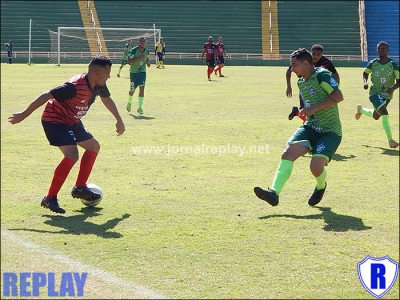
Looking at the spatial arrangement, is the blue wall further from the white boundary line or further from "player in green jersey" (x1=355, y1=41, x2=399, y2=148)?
the white boundary line

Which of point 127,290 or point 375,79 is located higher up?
point 375,79

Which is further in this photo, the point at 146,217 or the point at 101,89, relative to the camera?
the point at 101,89

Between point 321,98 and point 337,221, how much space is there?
64.2 inches

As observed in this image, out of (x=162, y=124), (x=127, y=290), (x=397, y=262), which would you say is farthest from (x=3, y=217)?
(x=162, y=124)

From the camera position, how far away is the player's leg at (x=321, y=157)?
298 inches

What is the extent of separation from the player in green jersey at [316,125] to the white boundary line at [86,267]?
2.81 metres

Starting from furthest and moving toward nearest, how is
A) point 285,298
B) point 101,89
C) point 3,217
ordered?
point 101,89 → point 3,217 → point 285,298

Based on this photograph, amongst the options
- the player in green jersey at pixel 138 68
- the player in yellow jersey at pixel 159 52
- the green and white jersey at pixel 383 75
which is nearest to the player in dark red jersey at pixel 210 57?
the player in yellow jersey at pixel 159 52

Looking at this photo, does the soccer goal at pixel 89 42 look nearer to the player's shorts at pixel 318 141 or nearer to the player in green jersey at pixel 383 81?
the player in green jersey at pixel 383 81

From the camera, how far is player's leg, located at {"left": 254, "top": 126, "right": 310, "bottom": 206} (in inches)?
284

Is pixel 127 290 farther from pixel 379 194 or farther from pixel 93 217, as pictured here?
pixel 379 194

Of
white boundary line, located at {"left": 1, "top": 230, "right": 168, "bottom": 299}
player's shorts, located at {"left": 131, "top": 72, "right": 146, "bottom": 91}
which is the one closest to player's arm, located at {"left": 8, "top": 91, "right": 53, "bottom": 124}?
white boundary line, located at {"left": 1, "top": 230, "right": 168, "bottom": 299}

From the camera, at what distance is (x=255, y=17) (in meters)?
53.3

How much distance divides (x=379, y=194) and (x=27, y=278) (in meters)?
5.11
